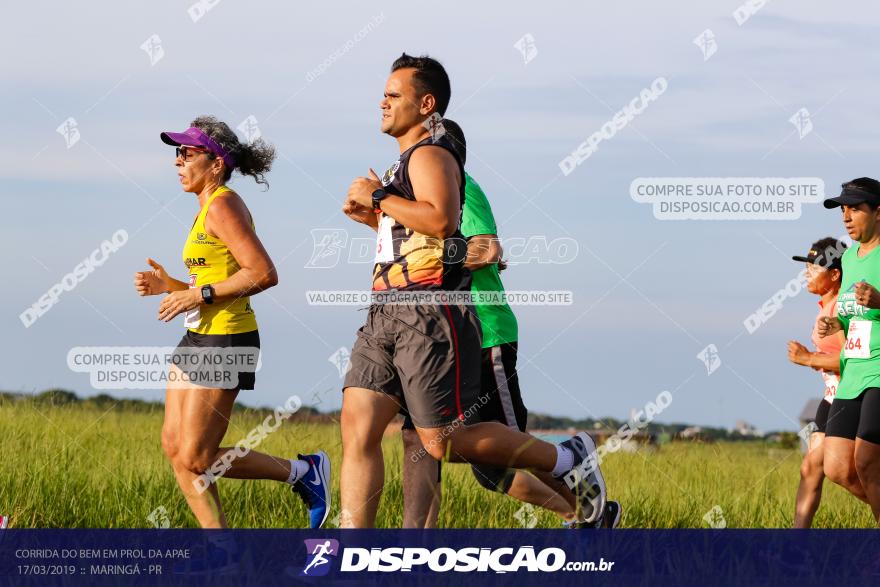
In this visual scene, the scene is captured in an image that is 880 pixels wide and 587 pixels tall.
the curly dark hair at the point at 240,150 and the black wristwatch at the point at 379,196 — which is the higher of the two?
the curly dark hair at the point at 240,150

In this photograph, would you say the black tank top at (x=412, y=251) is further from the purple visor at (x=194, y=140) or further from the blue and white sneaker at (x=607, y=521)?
the blue and white sneaker at (x=607, y=521)

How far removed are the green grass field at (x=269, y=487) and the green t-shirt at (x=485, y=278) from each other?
4.06 feet

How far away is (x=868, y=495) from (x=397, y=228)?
2977 millimetres

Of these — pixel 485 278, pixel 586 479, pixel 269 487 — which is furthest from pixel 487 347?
pixel 269 487

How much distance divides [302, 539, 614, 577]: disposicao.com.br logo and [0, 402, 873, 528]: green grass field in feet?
4.27

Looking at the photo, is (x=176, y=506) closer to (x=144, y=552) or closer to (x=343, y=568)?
(x=144, y=552)

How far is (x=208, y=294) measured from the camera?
5.50 m

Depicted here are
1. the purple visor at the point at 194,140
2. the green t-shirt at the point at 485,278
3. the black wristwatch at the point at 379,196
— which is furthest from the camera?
the green t-shirt at the point at 485,278

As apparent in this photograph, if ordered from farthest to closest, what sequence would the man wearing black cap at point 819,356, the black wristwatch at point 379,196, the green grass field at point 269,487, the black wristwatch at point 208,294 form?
1. the green grass field at point 269,487
2. the man wearing black cap at point 819,356
3. the black wristwatch at point 208,294
4. the black wristwatch at point 379,196

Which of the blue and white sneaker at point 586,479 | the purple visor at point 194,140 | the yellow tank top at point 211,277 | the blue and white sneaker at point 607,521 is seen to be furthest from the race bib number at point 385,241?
the blue and white sneaker at point 607,521

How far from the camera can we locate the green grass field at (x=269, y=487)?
6.88 meters

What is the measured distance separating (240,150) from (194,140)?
0.24m

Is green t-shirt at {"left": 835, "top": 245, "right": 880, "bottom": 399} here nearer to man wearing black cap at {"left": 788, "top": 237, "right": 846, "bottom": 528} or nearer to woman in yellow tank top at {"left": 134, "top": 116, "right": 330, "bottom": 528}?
man wearing black cap at {"left": 788, "top": 237, "right": 846, "bottom": 528}

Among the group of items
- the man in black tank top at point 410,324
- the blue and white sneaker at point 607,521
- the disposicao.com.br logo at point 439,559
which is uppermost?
the man in black tank top at point 410,324
